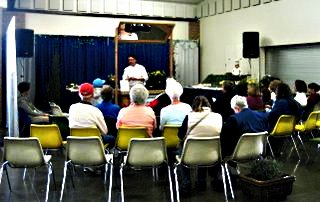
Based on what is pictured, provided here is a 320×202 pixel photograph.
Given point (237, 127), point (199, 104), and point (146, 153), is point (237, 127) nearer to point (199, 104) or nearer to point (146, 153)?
point (199, 104)

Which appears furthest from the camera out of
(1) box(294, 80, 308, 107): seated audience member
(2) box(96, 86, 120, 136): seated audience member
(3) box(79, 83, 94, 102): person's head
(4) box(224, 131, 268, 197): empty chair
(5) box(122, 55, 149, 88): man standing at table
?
(5) box(122, 55, 149, 88): man standing at table

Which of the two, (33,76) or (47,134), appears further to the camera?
(33,76)

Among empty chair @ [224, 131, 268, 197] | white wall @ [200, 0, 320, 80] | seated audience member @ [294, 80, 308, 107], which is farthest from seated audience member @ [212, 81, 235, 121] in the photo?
white wall @ [200, 0, 320, 80]

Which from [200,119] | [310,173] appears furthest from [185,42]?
[200,119]

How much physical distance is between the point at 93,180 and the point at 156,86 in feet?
20.3

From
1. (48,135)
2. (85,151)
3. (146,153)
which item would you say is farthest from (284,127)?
(48,135)

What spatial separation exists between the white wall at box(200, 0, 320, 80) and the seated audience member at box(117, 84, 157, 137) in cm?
570

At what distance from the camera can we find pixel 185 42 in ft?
41.1

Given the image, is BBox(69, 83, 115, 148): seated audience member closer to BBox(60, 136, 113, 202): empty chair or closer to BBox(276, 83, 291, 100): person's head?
BBox(60, 136, 113, 202): empty chair

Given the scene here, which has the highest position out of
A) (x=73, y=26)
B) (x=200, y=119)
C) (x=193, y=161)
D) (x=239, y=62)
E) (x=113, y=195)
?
(x=73, y=26)

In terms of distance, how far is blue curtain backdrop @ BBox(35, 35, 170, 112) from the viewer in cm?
1078

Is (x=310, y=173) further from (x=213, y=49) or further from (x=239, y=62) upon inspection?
(x=213, y=49)

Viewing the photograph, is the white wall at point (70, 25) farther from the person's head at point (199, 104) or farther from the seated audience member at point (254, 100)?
the person's head at point (199, 104)

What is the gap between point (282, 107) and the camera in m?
5.75
